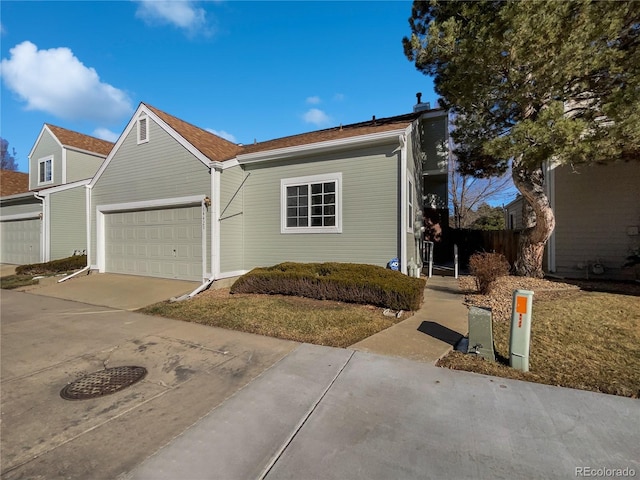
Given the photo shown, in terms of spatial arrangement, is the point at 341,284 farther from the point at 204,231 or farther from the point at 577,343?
the point at 204,231

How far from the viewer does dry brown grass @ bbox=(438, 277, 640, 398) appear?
347 cm

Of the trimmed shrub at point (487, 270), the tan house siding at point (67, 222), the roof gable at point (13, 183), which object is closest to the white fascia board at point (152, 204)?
the tan house siding at point (67, 222)

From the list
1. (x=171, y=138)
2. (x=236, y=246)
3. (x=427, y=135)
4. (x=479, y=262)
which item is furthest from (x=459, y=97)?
(x=171, y=138)

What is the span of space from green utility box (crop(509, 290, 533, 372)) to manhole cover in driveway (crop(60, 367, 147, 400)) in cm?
444

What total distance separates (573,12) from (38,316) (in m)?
13.1

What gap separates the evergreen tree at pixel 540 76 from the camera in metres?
6.62

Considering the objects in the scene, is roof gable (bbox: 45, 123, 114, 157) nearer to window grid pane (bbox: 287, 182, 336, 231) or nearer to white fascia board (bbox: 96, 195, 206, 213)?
white fascia board (bbox: 96, 195, 206, 213)

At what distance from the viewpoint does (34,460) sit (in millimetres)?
2328

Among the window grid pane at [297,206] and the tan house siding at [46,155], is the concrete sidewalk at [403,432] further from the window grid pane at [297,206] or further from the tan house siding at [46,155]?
the tan house siding at [46,155]

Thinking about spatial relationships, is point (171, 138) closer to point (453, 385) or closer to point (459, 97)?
point (459, 97)

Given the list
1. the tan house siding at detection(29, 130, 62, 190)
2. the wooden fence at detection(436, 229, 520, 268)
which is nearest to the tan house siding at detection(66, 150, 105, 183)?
the tan house siding at detection(29, 130, 62, 190)

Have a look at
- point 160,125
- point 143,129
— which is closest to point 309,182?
point 160,125

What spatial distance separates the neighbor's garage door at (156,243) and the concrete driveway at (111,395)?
12.0 feet

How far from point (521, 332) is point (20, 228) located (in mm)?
22354
